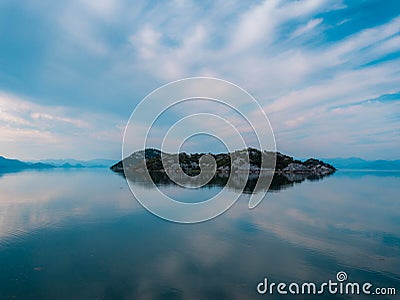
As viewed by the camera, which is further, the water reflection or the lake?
the water reflection

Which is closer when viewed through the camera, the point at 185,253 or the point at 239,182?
the point at 185,253

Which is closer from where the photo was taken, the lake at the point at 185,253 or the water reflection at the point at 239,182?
the lake at the point at 185,253

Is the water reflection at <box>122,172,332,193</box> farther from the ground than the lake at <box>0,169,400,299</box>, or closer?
farther from the ground

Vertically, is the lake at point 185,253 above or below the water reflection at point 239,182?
below

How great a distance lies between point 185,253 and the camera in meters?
22.5

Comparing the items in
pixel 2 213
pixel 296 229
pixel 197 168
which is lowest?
pixel 2 213

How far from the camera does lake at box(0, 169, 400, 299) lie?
16.1 meters

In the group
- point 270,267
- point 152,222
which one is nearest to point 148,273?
point 270,267

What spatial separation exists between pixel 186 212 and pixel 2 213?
2793 centimetres

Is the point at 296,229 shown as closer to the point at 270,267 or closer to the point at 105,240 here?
the point at 270,267

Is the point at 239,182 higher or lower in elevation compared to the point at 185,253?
higher

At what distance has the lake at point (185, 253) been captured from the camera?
16.1 meters

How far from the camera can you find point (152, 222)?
35000 mm

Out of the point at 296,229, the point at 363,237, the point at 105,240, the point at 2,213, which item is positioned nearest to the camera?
the point at 105,240
